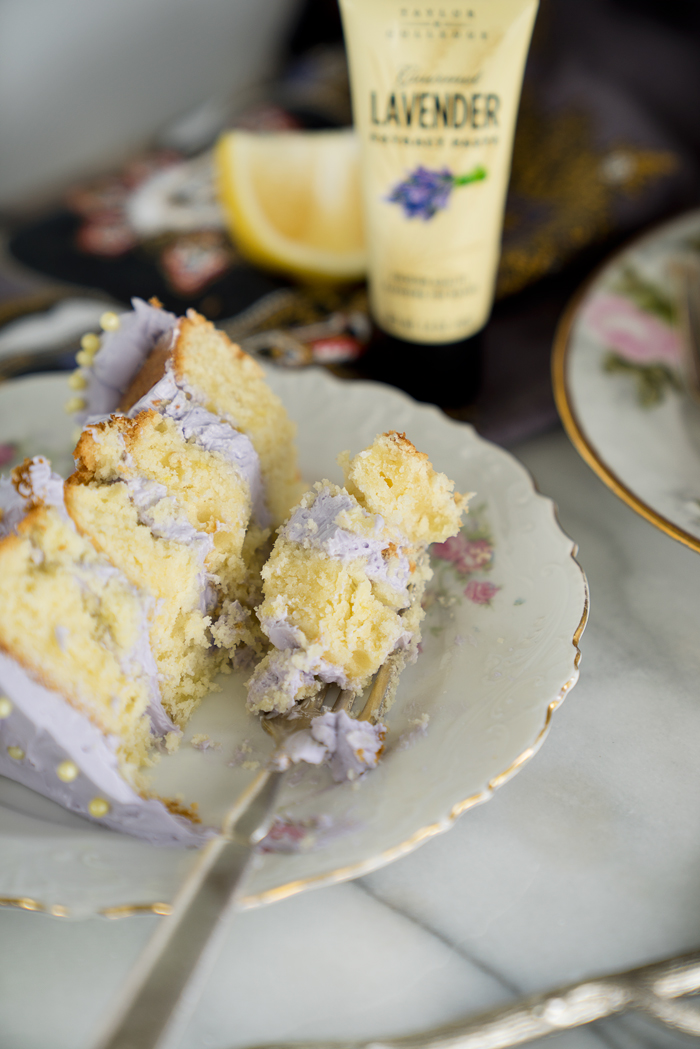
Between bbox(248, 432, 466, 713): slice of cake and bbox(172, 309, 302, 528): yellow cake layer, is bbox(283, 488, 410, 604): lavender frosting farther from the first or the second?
bbox(172, 309, 302, 528): yellow cake layer

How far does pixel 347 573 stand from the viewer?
2.04 feet

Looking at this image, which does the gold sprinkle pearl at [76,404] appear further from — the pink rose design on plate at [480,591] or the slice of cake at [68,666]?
the pink rose design on plate at [480,591]

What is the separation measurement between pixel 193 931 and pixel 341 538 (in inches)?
11.8

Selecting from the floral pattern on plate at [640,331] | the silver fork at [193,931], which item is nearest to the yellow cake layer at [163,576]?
the silver fork at [193,931]

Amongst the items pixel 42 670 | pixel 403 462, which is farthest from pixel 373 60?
pixel 42 670

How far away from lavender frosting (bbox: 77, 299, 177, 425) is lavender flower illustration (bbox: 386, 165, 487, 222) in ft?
1.08

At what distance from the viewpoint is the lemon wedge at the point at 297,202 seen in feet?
4.05

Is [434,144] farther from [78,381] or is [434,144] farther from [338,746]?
[338,746]

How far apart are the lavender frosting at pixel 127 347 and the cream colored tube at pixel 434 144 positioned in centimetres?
33

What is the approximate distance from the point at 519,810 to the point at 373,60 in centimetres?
79

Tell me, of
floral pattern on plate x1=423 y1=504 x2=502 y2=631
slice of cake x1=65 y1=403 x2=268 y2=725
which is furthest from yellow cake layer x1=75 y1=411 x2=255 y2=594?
floral pattern on plate x1=423 y1=504 x2=502 y2=631

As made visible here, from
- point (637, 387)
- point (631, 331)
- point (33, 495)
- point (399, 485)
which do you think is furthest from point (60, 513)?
point (631, 331)

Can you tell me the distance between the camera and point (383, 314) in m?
1.01

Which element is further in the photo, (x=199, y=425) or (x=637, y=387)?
(x=637, y=387)
